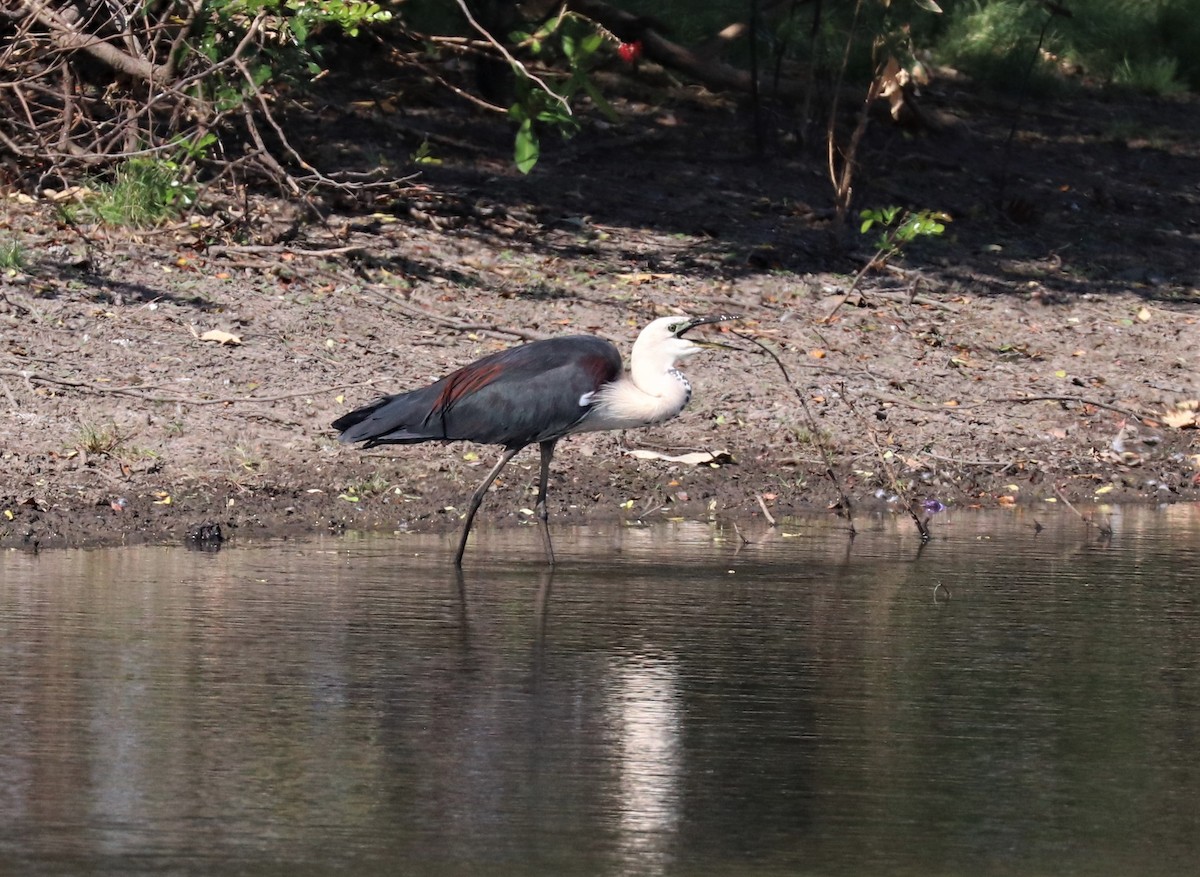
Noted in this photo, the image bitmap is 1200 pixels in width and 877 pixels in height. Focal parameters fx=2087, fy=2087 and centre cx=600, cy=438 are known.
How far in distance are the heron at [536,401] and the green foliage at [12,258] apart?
12.2 feet

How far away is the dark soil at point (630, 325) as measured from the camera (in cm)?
998

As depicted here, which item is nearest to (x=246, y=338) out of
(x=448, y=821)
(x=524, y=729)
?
(x=524, y=729)

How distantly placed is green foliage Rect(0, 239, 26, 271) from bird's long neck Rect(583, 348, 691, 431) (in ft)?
14.8

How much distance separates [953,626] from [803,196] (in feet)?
31.6

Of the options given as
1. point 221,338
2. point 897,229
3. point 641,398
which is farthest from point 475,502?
point 897,229

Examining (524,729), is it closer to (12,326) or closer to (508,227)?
(12,326)

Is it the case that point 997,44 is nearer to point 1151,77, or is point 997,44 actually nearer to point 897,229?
point 1151,77

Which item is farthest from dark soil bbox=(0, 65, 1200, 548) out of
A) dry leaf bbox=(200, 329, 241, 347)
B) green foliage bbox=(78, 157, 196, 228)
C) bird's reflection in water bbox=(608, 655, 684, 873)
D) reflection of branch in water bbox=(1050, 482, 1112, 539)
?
bird's reflection in water bbox=(608, 655, 684, 873)

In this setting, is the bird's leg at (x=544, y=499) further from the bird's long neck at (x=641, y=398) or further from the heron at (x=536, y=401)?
the bird's long neck at (x=641, y=398)

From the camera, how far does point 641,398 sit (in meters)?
9.08

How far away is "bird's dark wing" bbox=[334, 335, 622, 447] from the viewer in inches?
353

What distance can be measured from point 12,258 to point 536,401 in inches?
A: 176

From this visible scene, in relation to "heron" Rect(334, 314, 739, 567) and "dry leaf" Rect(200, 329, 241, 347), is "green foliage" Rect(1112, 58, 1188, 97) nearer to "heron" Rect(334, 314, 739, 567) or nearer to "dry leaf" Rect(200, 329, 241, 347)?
"dry leaf" Rect(200, 329, 241, 347)

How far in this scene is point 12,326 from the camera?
1125 cm
